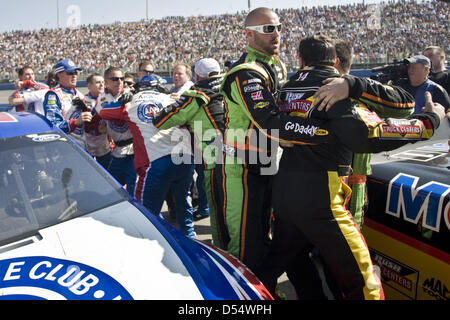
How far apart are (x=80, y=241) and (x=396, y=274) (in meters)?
1.80

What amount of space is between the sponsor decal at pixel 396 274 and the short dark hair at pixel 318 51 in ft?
4.06

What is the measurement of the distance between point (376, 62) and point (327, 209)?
71.8ft

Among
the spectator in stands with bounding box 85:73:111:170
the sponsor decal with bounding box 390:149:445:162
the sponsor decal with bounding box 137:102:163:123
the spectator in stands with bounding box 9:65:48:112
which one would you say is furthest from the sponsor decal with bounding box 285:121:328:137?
the spectator in stands with bounding box 9:65:48:112

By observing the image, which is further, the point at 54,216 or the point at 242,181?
the point at 242,181

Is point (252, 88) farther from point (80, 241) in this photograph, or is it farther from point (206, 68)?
point (206, 68)

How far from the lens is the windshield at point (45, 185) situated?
6.93ft

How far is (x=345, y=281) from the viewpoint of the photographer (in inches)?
83.4

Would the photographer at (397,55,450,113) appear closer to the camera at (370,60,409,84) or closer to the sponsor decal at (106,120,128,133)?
the camera at (370,60,409,84)

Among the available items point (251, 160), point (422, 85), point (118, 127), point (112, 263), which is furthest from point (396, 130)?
point (118, 127)

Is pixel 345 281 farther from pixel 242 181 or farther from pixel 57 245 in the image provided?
pixel 57 245

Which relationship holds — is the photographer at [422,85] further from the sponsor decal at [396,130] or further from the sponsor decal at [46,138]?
the sponsor decal at [46,138]

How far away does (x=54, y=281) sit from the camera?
1675 mm

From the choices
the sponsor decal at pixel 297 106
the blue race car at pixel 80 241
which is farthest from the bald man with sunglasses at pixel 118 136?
the sponsor decal at pixel 297 106
